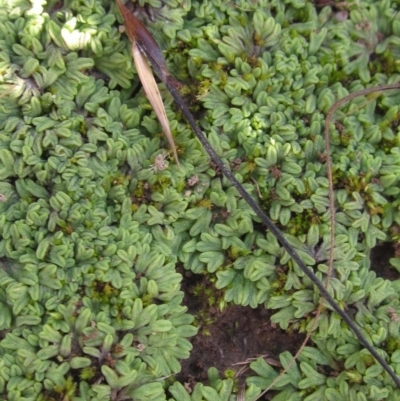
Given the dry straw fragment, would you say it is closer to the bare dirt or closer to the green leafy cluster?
the green leafy cluster

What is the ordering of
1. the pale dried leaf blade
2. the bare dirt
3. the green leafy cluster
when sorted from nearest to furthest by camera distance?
the green leafy cluster < the pale dried leaf blade < the bare dirt

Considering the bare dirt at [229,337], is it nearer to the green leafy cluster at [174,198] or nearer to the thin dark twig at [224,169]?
the green leafy cluster at [174,198]

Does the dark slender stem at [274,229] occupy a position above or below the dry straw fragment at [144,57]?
below

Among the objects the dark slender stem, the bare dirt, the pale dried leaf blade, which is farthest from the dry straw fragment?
the bare dirt

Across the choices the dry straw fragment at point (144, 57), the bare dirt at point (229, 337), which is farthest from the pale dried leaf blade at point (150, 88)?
the bare dirt at point (229, 337)

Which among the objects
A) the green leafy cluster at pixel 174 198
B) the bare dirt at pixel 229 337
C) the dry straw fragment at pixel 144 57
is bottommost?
the bare dirt at pixel 229 337

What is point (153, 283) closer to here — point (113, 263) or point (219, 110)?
point (113, 263)
